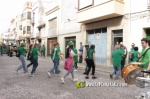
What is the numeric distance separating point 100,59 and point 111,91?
9.97 meters

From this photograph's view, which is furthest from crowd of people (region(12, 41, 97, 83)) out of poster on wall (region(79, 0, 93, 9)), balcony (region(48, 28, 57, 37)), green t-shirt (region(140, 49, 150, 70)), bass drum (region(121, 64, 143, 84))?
balcony (region(48, 28, 57, 37))

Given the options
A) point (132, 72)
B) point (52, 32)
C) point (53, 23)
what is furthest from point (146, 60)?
point (53, 23)

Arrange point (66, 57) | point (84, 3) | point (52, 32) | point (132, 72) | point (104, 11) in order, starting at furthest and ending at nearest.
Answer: point (52, 32) < point (84, 3) < point (104, 11) < point (66, 57) < point (132, 72)

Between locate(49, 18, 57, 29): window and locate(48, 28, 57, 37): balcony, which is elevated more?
locate(49, 18, 57, 29): window

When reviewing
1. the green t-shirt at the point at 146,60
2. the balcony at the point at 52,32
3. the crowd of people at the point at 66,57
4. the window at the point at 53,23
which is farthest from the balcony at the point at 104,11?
the window at the point at 53,23

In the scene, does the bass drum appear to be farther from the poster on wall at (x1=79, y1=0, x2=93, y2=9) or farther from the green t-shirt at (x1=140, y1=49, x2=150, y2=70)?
the poster on wall at (x1=79, y1=0, x2=93, y2=9)

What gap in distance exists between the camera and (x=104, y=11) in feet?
46.6

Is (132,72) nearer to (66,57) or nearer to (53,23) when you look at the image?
(66,57)

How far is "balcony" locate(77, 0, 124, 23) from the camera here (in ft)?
44.6

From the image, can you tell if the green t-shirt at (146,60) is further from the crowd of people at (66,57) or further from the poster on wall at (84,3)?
the poster on wall at (84,3)


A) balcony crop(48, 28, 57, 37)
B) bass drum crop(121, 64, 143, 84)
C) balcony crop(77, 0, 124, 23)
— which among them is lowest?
bass drum crop(121, 64, 143, 84)

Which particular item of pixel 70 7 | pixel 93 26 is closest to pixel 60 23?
pixel 70 7

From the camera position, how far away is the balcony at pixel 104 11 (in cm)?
1358

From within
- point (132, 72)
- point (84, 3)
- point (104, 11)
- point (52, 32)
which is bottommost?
point (132, 72)
